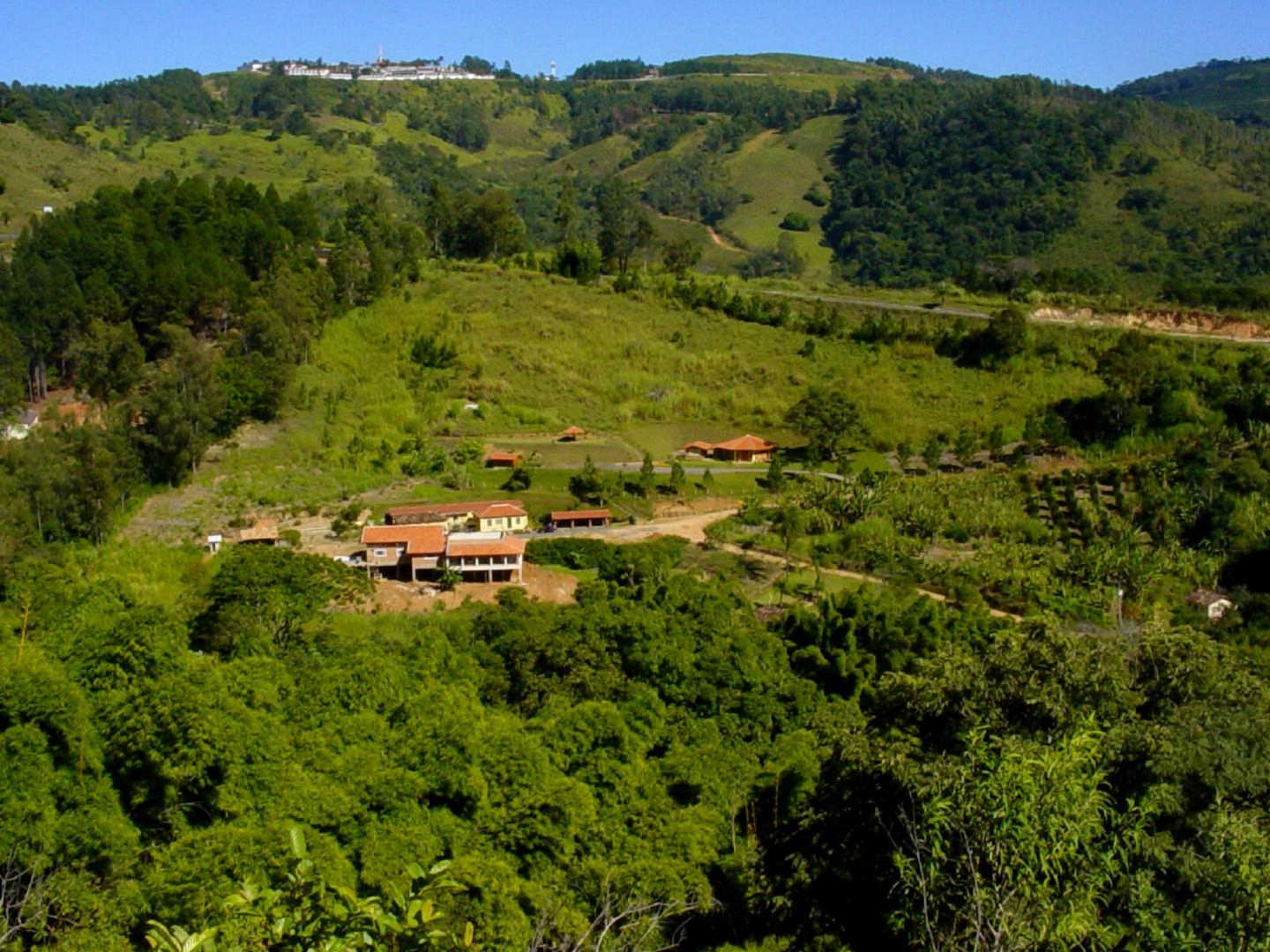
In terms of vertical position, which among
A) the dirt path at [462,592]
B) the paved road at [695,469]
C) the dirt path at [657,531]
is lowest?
the dirt path at [462,592]

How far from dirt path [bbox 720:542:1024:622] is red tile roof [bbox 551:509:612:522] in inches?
119

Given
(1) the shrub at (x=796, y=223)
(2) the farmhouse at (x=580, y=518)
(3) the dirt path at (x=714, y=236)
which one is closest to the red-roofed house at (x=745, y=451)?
(2) the farmhouse at (x=580, y=518)

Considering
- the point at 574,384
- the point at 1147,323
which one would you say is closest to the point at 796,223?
the point at 1147,323

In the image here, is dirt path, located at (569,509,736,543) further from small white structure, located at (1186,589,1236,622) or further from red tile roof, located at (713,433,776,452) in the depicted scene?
small white structure, located at (1186,589,1236,622)

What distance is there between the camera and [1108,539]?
91.0 ft

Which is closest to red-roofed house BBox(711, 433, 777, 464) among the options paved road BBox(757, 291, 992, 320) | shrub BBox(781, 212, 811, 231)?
paved road BBox(757, 291, 992, 320)

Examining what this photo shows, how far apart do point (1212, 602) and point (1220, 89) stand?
478 feet

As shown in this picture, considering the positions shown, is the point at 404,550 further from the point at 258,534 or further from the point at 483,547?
the point at 258,534

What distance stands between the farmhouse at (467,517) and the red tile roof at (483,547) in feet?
6.43

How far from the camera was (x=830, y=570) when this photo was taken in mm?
27453

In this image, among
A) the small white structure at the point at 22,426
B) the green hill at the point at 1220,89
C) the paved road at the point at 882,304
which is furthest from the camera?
the green hill at the point at 1220,89

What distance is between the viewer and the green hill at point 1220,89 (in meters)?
131

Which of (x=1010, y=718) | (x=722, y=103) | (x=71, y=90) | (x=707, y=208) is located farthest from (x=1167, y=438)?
(x=71, y=90)

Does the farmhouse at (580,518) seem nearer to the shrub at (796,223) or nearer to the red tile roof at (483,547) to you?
the red tile roof at (483,547)
